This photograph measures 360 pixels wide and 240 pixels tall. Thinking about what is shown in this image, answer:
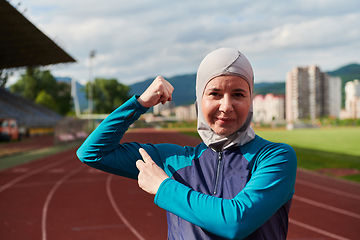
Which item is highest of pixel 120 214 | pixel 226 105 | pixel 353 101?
pixel 353 101

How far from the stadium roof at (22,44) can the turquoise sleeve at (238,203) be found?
14.7 meters

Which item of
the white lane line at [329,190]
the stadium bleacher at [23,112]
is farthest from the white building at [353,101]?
the white lane line at [329,190]

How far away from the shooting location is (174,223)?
4.70 ft

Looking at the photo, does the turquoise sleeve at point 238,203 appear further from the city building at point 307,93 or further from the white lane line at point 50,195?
the city building at point 307,93

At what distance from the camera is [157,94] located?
1.45 metres

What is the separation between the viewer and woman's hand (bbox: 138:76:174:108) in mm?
1448

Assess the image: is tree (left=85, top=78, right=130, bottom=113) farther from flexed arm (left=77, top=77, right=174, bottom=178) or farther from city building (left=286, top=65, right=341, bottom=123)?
flexed arm (left=77, top=77, right=174, bottom=178)

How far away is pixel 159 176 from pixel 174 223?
33cm

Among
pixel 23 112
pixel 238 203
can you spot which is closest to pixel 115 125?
pixel 238 203

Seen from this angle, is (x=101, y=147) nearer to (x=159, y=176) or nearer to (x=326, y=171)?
(x=159, y=176)

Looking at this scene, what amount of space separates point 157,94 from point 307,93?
110m

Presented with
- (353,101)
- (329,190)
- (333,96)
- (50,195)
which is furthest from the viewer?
(353,101)

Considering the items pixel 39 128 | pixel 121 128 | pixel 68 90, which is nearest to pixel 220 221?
pixel 121 128

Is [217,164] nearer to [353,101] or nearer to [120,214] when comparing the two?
[120,214]
